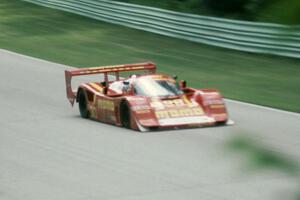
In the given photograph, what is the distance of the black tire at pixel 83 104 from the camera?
1574cm

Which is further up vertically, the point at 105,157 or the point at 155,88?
the point at 155,88

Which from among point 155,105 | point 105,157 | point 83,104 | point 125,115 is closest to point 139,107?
point 155,105

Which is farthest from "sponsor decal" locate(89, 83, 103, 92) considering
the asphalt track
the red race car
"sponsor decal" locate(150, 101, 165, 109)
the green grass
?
the green grass

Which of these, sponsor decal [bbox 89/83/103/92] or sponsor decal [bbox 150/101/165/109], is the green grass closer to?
sponsor decal [bbox 150/101/165/109]

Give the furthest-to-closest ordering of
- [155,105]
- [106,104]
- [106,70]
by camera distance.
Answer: [106,70]
[106,104]
[155,105]

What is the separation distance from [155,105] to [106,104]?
1112 millimetres

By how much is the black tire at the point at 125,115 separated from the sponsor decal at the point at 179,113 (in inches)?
19.7

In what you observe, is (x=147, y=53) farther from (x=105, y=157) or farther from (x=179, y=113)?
(x=105, y=157)

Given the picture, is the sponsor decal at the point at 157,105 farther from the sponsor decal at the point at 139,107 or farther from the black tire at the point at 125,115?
the black tire at the point at 125,115

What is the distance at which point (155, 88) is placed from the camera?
14484 millimetres

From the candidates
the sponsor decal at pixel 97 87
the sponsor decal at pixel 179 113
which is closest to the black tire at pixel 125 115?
the sponsor decal at pixel 179 113

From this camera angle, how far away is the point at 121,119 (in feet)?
47.0

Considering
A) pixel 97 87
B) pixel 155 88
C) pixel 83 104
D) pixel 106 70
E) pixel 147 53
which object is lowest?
pixel 147 53

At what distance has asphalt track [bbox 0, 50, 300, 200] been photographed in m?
9.55
